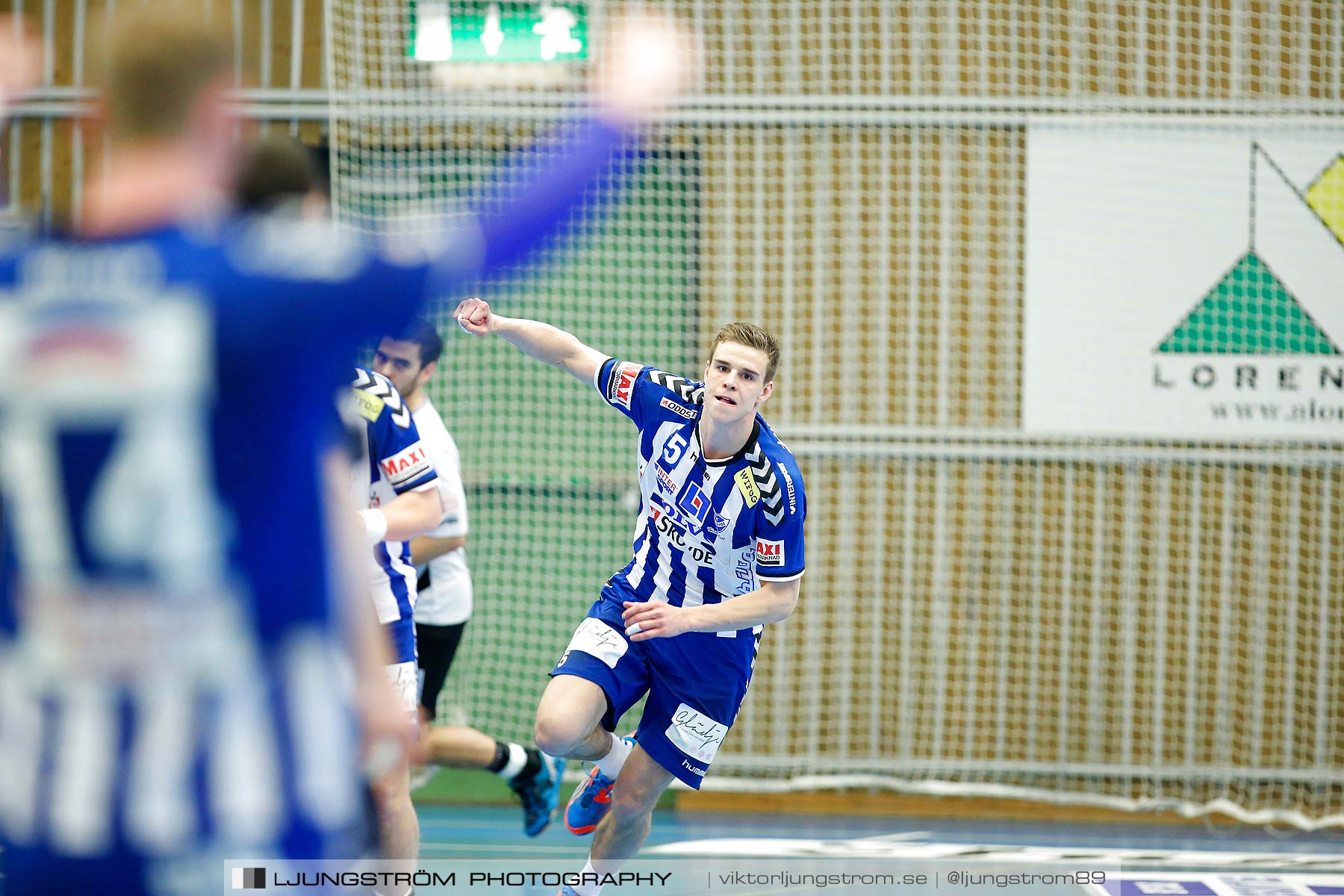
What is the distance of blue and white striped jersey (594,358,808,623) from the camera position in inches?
163

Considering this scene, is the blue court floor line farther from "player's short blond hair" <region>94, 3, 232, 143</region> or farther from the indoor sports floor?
"player's short blond hair" <region>94, 3, 232, 143</region>

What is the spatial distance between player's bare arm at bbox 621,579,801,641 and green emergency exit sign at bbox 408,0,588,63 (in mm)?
3772

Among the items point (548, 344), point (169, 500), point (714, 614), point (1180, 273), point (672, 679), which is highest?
point (1180, 273)

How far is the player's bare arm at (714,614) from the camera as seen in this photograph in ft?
12.8

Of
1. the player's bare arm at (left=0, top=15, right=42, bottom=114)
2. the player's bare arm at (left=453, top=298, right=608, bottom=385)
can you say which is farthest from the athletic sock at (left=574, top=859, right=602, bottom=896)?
the player's bare arm at (left=0, top=15, right=42, bottom=114)

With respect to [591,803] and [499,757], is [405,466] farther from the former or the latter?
[499,757]

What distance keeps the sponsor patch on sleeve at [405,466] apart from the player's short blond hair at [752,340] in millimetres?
1029

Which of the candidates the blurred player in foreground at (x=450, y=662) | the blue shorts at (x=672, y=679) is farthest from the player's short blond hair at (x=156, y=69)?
the blurred player in foreground at (x=450, y=662)

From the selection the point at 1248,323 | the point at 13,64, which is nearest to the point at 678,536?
the point at 13,64

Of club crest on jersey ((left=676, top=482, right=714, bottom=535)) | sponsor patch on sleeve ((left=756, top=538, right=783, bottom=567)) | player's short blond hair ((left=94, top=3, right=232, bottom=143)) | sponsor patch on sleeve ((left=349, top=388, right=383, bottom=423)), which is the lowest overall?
sponsor patch on sleeve ((left=756, top=538, right=783, bottom=567))

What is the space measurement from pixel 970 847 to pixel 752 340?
2.93 meters

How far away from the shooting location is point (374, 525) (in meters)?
3.59

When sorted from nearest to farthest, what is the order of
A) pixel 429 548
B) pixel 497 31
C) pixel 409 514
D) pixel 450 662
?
1. pixel 409 514
2. pixel 429 548
3. pixel 450 662
4. pixel 497 31

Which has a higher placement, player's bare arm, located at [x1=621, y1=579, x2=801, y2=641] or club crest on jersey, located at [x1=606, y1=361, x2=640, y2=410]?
club crest on jersey, located at [x1=606, y1=361, x2=640, y2=410]
